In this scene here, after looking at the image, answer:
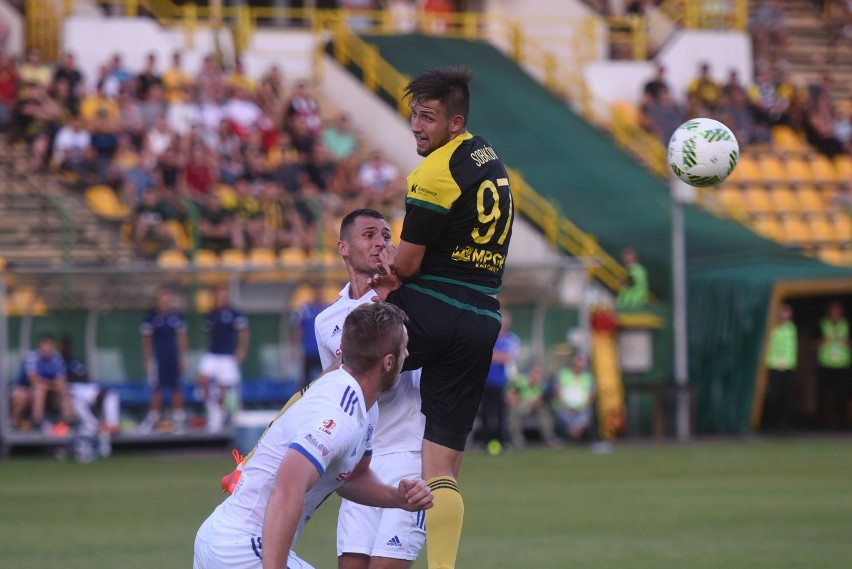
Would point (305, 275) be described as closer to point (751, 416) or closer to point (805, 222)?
point (751, 416)

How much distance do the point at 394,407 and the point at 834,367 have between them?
18409 millimetres

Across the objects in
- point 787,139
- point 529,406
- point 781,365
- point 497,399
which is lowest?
point 529,406

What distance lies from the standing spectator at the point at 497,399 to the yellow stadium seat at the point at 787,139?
37.5 feet

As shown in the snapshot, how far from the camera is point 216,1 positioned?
31.6 meters

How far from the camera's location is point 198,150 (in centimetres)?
2319

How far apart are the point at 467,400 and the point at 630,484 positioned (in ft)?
29.9

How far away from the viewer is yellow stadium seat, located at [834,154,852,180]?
98.7 ft

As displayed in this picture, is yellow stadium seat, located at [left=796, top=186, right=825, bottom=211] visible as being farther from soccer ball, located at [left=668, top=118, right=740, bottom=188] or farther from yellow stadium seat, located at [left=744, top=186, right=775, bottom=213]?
soccer ball, located at [left=668, top=118, right=740, bottom=188]

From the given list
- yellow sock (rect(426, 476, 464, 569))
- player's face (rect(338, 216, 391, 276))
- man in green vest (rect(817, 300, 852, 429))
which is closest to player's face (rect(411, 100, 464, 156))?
player's face (rect(338, 216, 391, 276))

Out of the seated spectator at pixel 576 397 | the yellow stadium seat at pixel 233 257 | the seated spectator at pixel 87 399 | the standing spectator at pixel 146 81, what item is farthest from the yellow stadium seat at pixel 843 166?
the seated spectator at pixel 87 399

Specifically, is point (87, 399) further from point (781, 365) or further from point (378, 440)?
point (378, 440)

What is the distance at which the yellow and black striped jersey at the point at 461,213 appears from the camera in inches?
279

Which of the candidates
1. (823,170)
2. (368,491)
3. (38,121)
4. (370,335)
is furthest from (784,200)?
(370,335)

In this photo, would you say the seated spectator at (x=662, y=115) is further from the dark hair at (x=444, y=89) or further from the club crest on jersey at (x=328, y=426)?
the club crest on jersey at (x=328, y=426)
